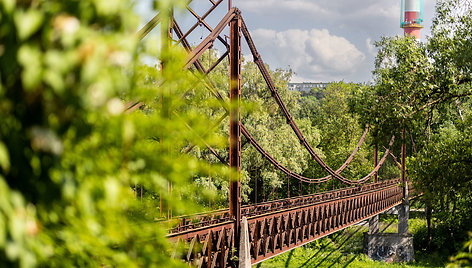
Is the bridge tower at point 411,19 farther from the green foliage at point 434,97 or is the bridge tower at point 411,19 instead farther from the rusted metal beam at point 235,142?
the rusted metal beam at point 235,142

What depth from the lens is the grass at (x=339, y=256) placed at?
21.9 m

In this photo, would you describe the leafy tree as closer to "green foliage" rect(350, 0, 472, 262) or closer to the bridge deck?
the bridge deck

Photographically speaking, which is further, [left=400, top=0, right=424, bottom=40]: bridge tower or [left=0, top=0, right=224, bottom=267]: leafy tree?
[left=400, top=0, right=424, bottom=40]: bridge tower

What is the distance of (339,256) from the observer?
23438 millimetres

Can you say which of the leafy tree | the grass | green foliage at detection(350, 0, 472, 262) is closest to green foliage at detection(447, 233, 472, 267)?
the leafy tree

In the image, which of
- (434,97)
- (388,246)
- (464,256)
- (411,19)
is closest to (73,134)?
(464,256)

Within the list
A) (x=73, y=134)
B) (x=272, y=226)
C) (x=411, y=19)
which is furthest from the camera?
(x=411, y=19)

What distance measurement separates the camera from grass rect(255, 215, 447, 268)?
21875 millimetres

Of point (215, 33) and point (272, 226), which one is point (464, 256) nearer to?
point (215, 33)

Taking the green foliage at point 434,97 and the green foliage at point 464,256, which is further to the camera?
the green foliage at point 434,97

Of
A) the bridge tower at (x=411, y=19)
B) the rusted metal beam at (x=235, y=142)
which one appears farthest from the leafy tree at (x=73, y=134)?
the bridge tower at (x=411, y=19)

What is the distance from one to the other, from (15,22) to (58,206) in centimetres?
51

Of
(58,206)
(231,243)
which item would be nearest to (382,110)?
(231,243)

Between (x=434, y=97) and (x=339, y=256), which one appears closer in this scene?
(x=434, y=97)
